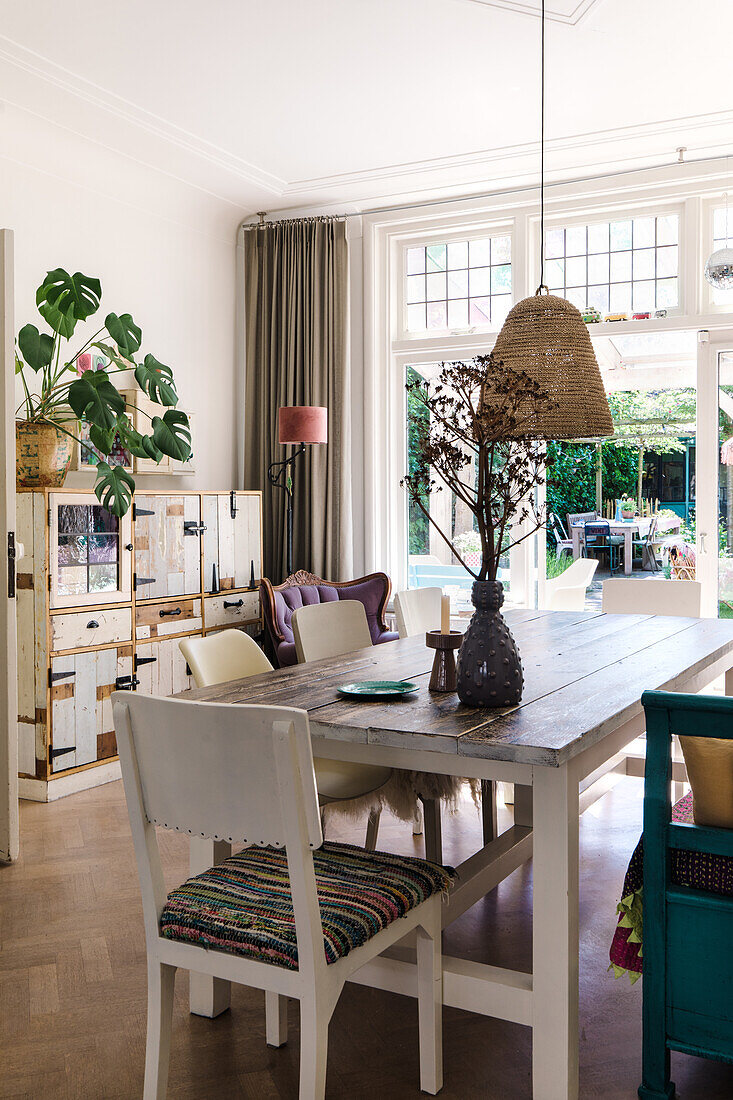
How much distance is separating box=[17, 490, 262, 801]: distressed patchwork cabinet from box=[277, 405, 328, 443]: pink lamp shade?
603 millimetres

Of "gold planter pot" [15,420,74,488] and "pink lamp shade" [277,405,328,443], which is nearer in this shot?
"gold planter pot" [15,420,74,488]

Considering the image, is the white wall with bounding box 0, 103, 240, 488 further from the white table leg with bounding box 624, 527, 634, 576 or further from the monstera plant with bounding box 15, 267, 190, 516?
the white table leg with bounding box 624, 527, 634, 576

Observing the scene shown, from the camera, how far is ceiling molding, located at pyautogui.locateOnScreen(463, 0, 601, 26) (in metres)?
3.56

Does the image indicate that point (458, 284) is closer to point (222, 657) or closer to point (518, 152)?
point (518, 152)

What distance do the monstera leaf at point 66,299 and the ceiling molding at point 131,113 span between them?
90 cm

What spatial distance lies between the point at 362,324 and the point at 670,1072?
483 cm

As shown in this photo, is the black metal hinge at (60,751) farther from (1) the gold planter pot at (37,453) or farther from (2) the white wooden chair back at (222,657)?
(2) the white wooden chair back at (222,657)

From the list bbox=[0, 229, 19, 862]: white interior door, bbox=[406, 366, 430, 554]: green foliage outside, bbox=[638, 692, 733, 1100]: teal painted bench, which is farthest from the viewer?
bbox=[406, 366, 430, 554]: green foliage outside

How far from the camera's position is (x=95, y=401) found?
3947 millimetres

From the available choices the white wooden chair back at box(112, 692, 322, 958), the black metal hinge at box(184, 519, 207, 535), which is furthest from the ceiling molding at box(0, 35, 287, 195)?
the white wooden chair back at box(112, 692, 322, 958)

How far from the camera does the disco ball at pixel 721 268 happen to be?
15.3ft

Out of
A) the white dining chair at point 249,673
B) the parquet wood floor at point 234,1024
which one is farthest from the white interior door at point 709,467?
the white dining chair at point 249,673

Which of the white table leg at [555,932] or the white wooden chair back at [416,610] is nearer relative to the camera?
the white table leg at [555,932]

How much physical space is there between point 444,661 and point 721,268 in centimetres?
337
